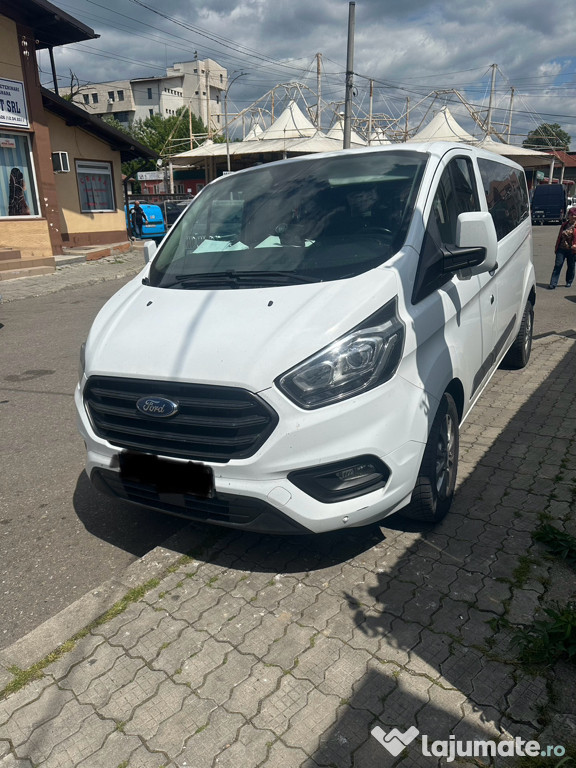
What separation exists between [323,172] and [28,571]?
2961 millimetres

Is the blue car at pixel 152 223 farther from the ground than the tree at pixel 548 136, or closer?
closer

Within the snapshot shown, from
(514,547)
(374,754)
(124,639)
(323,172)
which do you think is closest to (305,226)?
(323,172)

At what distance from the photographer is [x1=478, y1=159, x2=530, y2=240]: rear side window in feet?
15.2

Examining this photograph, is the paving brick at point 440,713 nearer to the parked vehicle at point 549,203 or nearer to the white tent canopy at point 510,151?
the parked vehicle at point 549,203

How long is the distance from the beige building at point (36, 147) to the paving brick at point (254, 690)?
47.3 feet

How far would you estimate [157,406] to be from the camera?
277 centimetres

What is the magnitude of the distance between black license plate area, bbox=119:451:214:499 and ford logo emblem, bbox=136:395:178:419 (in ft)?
0.77

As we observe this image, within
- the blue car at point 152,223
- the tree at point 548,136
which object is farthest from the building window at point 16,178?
the tree at point 548,136

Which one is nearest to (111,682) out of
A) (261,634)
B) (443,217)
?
(261,634)

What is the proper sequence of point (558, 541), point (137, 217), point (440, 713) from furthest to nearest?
1. point (137, 217)
2. point (558, 541)
3. point (440, 713)

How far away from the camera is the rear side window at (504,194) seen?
462 centimetres

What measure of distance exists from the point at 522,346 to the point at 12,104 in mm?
14542

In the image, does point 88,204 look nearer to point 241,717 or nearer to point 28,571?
point 28,571

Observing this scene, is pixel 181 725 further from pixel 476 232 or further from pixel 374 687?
pixel 476 232
